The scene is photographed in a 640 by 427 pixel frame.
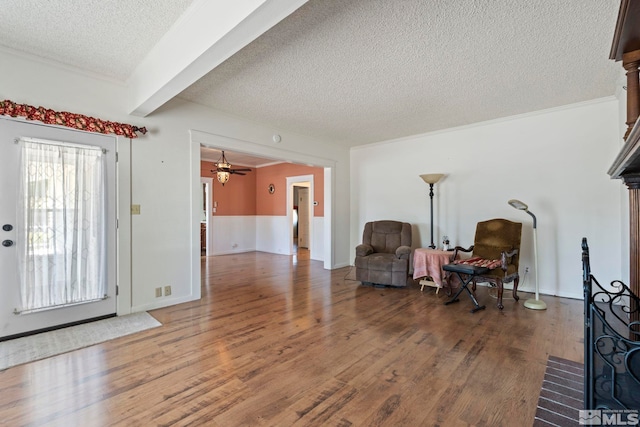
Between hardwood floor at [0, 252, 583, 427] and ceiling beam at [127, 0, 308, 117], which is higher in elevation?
ceiling beam at [127, 0, 308, 117]

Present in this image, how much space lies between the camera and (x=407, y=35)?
7.70 ft

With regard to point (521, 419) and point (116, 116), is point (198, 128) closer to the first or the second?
point (116, 116)

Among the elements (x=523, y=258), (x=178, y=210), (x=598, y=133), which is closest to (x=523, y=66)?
(x=598, y=133)

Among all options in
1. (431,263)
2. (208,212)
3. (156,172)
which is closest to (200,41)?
(156,172)

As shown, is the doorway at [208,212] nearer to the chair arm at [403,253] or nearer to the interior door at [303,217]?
the interior door at [303,217]

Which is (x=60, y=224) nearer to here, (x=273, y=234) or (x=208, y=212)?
(x=208, y=212)

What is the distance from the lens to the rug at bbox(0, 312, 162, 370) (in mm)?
2411

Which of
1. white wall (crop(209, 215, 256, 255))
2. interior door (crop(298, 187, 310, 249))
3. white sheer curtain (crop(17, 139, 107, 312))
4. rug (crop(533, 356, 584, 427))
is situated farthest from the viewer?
interior door (crop(298, 187, 310, 249))

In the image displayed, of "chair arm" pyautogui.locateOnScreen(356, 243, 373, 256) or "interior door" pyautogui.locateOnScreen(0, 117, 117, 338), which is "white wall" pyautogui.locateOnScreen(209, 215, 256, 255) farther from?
"interior door" pyautogui.locateOnScreen(0, 117, 117, 338)

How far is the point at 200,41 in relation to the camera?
2.07 m

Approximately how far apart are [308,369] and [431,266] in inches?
104

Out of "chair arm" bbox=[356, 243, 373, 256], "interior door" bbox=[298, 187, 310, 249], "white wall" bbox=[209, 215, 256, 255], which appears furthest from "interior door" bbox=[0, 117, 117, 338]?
"interior door" bbox=[298, 187, 310, 249]

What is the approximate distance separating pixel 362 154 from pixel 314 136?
1.24m

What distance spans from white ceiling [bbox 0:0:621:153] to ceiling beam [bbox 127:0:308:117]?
0.01 metres
